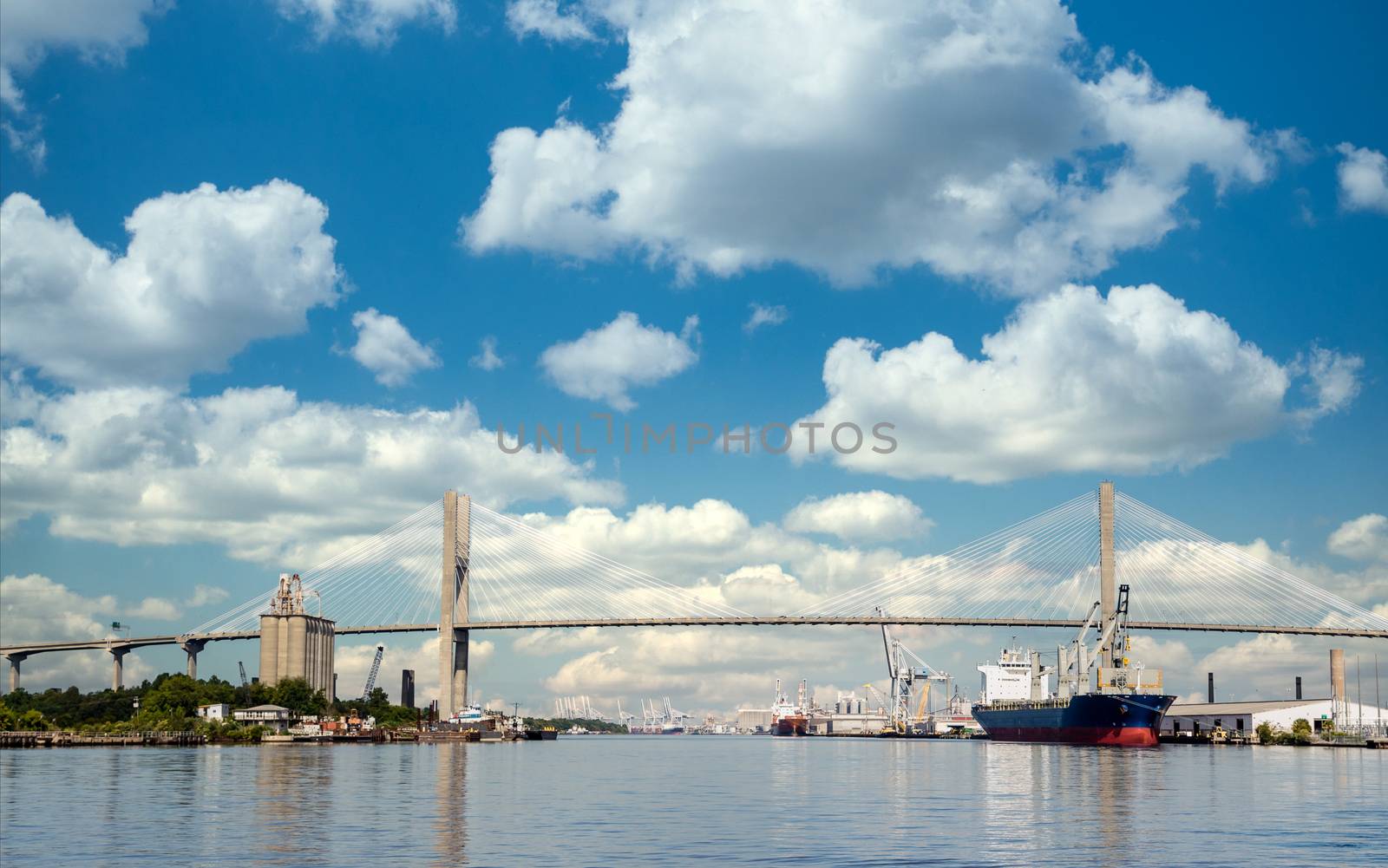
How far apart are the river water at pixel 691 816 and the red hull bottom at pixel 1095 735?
48.6 m

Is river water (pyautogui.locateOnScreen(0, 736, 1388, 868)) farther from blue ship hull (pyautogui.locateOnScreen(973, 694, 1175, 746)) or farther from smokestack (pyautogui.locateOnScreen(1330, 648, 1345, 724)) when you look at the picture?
smokestack (pyautogui.locateOnScreen(1330, 648, 1345, 724))

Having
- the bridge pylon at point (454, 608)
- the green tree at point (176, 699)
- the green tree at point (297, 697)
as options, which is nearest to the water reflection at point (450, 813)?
the bridge pylon at point (454, 608)

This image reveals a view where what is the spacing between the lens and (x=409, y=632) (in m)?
164

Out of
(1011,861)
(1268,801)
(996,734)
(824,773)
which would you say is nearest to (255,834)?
(1011,861)

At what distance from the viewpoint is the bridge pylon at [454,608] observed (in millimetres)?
155625

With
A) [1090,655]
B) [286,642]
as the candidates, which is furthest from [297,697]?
[1090,655]

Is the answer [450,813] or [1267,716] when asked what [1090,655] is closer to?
[1267,716]

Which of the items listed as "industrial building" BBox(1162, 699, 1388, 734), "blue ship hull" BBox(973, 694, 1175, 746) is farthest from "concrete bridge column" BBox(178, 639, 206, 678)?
"industrial building" BBox(1162, 699, 1388, 734)

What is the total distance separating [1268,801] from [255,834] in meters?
41.9

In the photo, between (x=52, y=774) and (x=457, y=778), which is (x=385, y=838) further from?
(x=52, y=774)

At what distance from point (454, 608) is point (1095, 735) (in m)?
74.1

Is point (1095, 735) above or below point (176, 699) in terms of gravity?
below

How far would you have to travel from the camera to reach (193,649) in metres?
196

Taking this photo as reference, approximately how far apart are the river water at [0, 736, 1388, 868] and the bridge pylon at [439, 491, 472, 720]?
6634 cm
